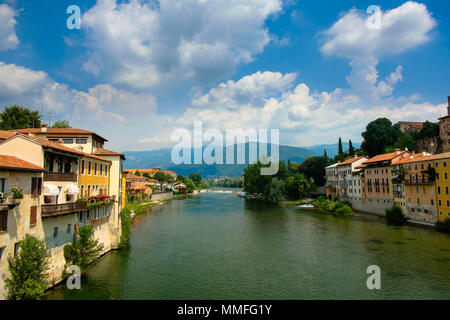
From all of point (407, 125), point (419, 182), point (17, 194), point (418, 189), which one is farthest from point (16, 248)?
point (407, 125)

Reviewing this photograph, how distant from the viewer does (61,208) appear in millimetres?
19875

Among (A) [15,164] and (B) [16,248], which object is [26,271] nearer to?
(B) [16,248]

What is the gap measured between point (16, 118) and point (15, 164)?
44.7 metres

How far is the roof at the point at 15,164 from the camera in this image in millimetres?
15039

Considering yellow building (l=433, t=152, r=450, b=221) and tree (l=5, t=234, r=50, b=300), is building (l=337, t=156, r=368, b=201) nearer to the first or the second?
yellow building (l=433, t=152, r=450, b=221)

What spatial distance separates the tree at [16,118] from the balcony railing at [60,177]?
35154 millimetres

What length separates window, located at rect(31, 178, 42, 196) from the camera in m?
17.3

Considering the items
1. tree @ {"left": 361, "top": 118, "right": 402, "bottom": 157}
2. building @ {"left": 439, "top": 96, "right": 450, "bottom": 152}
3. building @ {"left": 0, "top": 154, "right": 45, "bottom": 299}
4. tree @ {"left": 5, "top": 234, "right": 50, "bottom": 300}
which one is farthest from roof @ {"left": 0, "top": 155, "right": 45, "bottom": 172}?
tree @ {"left": 361, "top": 118, "right": 402, "bottom": 157}

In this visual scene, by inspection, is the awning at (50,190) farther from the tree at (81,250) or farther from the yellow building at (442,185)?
the yellow building at (442,185)

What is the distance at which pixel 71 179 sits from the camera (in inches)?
882

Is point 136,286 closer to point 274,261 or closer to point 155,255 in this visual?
point 155,255
